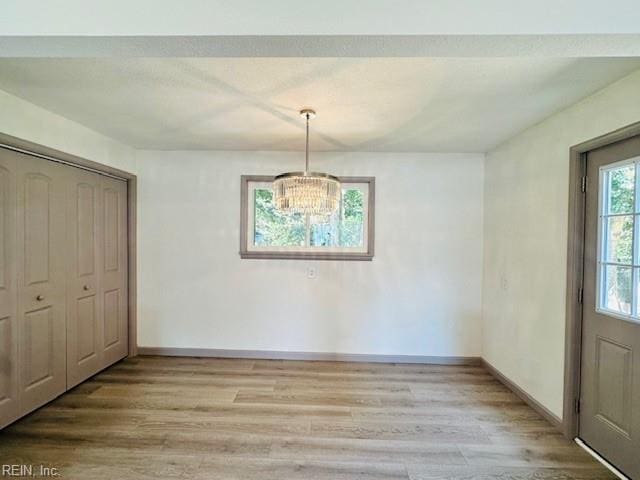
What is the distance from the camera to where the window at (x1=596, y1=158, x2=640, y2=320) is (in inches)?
77.0

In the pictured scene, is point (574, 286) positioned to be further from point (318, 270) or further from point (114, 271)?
point (114, 271)

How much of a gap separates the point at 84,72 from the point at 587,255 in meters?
3.44

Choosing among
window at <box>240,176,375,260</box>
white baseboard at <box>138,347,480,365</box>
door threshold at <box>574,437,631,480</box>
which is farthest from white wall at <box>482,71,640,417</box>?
window at <box>240,176,375,260</box>

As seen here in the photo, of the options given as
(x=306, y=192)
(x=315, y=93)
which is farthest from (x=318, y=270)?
(x=315, y=93)

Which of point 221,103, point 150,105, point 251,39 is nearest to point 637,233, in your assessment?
point 251,39

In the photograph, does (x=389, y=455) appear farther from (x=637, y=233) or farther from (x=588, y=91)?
(x=588, y=91)

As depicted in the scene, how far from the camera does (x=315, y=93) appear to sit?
2.19 metres

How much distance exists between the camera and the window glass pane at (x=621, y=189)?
78.2 inches

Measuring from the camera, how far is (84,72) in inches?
77.2

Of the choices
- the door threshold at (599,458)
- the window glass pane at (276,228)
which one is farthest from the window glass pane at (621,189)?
the window glass pane at (276,228)

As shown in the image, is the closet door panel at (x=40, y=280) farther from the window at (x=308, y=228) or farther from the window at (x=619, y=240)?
the window at (x=619, y=240)

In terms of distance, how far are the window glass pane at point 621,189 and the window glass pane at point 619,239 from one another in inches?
2.5

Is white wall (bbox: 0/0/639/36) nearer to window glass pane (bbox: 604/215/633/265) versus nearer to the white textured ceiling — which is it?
the white textured ceiling

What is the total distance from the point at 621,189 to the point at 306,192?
77.4 inches
